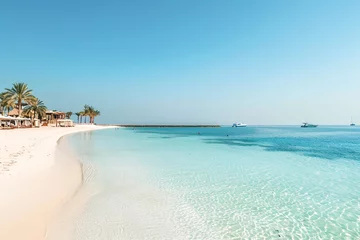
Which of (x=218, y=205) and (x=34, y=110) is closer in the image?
(x=218, y=205)

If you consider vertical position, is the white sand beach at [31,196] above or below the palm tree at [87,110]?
below

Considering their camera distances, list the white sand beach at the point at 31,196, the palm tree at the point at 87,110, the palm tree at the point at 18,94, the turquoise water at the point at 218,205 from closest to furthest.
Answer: the white sand beach at the point at 31,196
the turquoise water at the point at 218,205
the palm tree at the point at 18,94
the palm tree at the point at 87,110

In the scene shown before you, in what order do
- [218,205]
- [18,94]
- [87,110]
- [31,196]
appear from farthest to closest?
[87,110] < [18,94] < [218,205] < [31,196]

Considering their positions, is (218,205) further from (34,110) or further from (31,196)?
(34,110)

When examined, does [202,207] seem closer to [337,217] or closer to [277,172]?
[337,217]

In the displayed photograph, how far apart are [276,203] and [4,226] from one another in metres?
8.02

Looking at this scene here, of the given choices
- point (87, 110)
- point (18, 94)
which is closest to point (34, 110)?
point (18, 94)

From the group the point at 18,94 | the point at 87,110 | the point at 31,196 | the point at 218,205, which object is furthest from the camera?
the point at 87,110

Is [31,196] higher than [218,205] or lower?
higher

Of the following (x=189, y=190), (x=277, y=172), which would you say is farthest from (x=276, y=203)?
(x=277, y=172)

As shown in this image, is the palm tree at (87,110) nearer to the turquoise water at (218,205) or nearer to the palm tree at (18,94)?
the palm tree at (18,94)

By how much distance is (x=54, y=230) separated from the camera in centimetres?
511

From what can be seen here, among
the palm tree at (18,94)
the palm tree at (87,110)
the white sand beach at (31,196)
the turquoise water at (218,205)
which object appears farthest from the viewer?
the palm tree at (87,110)

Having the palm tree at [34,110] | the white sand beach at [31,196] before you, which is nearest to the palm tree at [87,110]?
the palm tree at [34,110]
